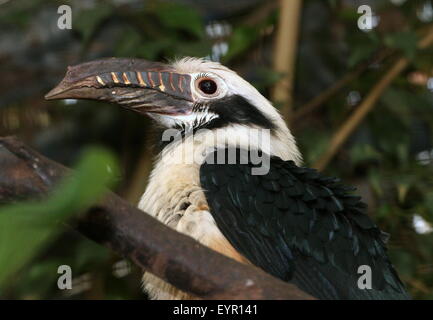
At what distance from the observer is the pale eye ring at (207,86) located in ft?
12.3

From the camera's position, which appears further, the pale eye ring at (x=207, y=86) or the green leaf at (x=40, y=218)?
the pale eye ring at (x=207, y=86)

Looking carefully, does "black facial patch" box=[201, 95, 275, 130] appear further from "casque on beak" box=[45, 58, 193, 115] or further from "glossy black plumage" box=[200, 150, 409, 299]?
"glossy black plumage" box=[200, 150, 409, 299]

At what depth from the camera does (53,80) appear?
627 cm

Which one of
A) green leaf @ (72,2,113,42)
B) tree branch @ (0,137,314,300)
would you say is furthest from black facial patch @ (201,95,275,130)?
green leaf @ (72,2,113,42)

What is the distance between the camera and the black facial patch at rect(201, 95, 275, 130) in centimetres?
366

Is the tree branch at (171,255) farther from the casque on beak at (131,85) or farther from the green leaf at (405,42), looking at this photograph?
the green leaf at (405,42)

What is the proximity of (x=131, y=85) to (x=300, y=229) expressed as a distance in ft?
3.49

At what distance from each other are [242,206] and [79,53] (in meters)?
3.24

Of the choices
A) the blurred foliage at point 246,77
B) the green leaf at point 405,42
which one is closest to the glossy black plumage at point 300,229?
the blurred foliage at point 246,77

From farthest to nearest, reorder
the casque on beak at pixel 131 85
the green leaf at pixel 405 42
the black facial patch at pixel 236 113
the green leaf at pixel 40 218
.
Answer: the green leaf at pixel 405 42
the black facial patch at pixel 236 113
the casque on beak at pixel 131 85
the green leaf at pixel 40 218

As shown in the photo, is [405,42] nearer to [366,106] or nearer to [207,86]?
[366,106]

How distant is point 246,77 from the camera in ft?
18.0

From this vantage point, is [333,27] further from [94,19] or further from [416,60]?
[94,19]
